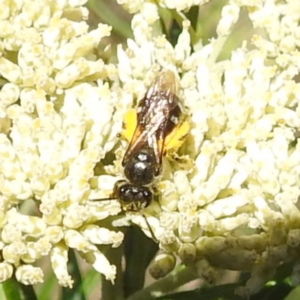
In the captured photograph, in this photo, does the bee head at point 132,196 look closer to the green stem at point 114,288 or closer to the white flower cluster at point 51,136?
the white flower cluster at point 51,136

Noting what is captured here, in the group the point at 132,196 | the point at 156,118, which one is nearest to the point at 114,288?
the point at 132,196

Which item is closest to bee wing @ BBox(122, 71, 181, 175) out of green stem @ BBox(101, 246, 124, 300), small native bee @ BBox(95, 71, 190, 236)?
small native bee @ BBox(95, 71, 190, 236)

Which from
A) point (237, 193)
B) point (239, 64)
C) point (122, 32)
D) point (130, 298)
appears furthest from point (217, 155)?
point (122, 32)

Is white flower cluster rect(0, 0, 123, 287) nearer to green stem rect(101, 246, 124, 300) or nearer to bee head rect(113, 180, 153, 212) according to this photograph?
bee head rect(113, 180, 153, 212)

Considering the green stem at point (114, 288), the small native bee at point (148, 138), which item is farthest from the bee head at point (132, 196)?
the green stem at point (114, 288)

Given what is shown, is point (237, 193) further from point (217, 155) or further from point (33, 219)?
point (33, 219)

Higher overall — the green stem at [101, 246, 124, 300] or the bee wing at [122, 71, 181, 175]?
the bee wing at [122, 71, 181, 175]
